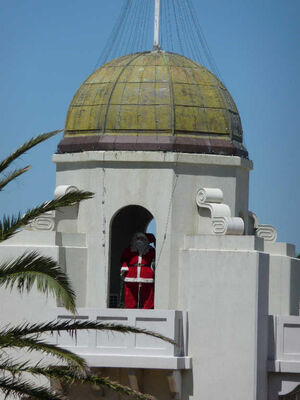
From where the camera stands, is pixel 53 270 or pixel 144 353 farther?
pixel 144 353

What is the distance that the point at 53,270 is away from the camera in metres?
24.5

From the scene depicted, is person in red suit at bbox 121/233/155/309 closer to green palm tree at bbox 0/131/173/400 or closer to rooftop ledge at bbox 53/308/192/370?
rooftop ledge at bbox 53/308/192/370

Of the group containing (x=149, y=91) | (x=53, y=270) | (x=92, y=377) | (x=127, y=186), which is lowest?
(x=92, y=377)

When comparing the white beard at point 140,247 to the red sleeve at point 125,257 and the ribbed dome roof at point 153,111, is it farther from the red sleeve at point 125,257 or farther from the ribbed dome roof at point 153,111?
the ribbed dome roof at point 153,111

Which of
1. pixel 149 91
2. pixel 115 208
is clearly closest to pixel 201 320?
pixel 115 208

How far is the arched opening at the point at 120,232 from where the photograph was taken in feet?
115

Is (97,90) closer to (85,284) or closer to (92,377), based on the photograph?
(85,284)

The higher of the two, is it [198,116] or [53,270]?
[198,116]

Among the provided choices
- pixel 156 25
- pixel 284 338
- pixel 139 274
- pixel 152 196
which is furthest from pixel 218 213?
pixel 156 25

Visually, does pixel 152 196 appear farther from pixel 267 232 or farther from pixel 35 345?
pixel 35 345

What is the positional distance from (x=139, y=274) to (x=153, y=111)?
390 centimetres

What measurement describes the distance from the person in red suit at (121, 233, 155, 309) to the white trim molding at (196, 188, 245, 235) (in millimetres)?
1813

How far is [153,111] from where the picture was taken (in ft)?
107

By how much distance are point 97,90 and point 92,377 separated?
9.97m
